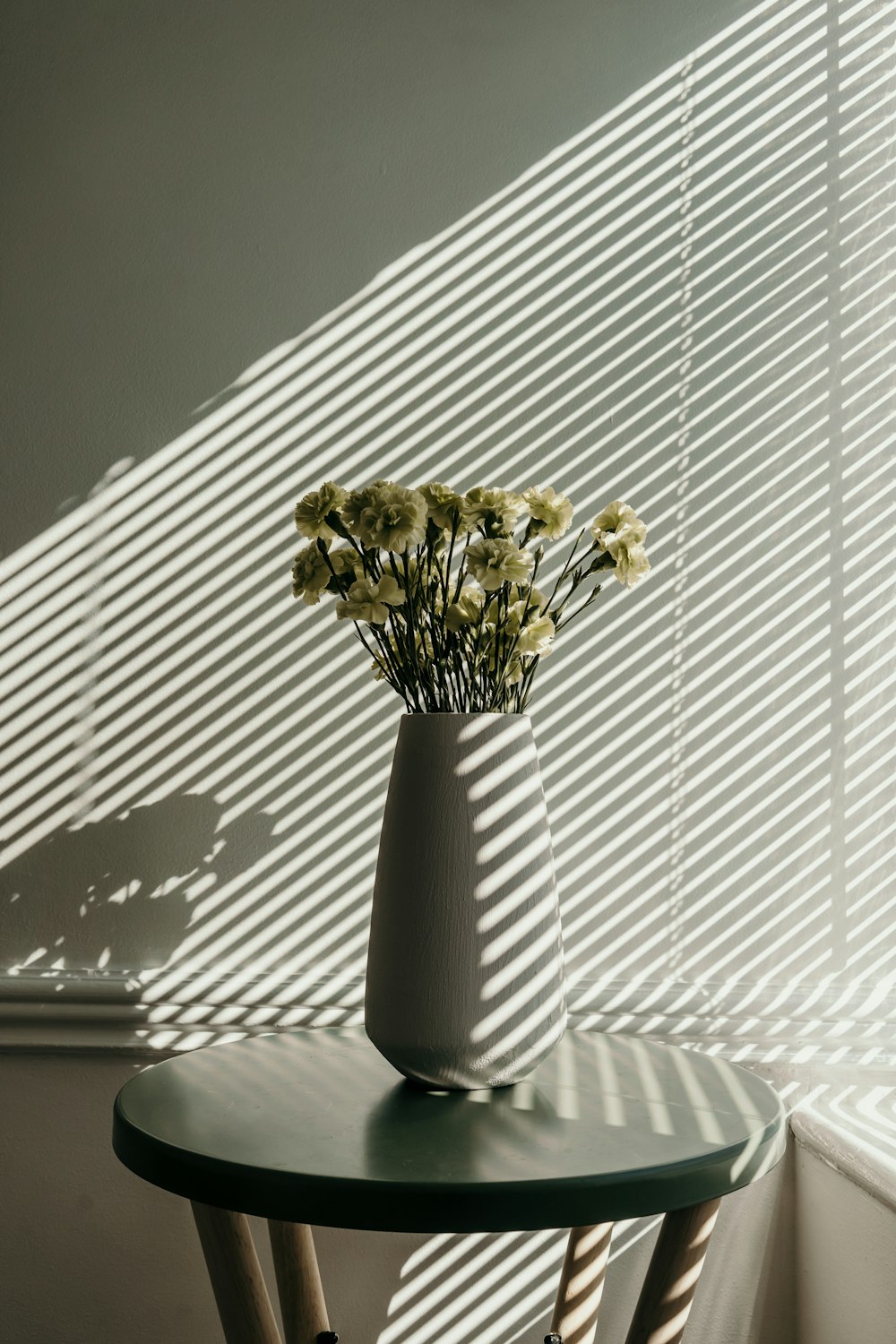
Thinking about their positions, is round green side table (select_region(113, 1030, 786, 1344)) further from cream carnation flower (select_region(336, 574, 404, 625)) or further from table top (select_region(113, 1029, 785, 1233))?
cream carnation flower (select_region(336, 574, 404, 625))

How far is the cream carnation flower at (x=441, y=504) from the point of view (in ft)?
3.24

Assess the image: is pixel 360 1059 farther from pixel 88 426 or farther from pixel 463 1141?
pixel 88 426

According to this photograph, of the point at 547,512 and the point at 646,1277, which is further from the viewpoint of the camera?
the point at 547,512

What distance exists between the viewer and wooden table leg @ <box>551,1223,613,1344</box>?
1.10 metres

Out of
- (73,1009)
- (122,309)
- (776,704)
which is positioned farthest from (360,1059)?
(122,309)

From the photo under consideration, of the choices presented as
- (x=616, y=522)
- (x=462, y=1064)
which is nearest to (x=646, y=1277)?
(x=462, y=1064)

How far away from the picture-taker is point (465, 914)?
943 mm

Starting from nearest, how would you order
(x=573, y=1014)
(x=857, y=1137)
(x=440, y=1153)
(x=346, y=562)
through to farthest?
(x=440, y=1153) → (x=346, y=562) → (x=857, y=1137) → (x=573, y=1014)

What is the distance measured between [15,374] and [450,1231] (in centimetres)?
109

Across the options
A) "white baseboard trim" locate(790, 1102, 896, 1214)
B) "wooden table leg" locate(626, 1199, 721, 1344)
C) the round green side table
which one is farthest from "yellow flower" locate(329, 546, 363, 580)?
"white baseboard trim" locate(790, 1102, 896, 1214)

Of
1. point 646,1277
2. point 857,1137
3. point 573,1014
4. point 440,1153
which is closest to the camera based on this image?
point 440,1153

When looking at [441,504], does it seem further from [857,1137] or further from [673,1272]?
[857,1137]

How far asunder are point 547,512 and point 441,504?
108mm

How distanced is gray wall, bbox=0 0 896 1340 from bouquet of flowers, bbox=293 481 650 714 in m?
0.32
